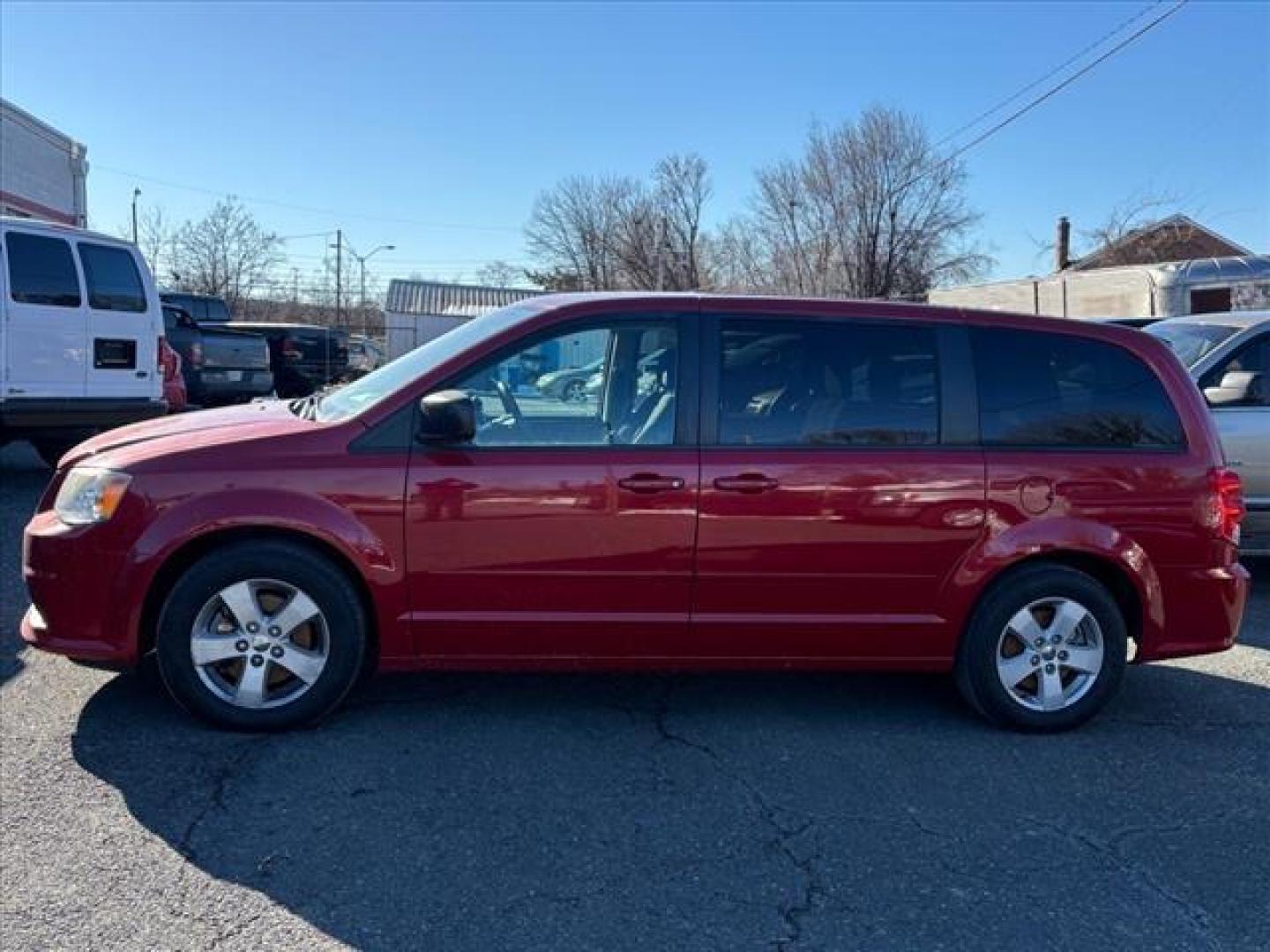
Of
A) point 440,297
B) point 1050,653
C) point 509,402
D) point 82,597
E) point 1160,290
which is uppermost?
point 440,297

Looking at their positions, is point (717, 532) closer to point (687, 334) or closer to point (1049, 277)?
point (687, 334)

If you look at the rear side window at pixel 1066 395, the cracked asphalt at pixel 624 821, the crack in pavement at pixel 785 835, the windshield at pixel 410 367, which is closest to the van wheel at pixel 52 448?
the cracked asphalt at pixel 624 821

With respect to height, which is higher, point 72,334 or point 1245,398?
point 72,334

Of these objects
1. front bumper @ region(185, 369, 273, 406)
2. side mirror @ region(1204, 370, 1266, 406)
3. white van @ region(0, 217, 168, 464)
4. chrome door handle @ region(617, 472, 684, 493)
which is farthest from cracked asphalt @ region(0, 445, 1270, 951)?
front bumper @ region(185, 369, 273, 406)

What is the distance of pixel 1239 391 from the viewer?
692 cm

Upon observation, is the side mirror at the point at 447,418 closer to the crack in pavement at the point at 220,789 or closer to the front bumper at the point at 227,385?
the crack in pavement at the point at 220,789

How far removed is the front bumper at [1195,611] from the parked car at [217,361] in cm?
1294

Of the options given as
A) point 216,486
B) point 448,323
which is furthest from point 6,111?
point 216,486

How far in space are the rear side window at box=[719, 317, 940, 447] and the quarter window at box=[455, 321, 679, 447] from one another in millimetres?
261

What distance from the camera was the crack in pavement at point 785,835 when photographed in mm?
3039

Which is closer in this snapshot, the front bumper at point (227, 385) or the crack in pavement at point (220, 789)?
the crack in pavement at point (220, 789)

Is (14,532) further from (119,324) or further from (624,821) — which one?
(624,821)

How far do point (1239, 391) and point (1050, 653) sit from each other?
3.52 meters

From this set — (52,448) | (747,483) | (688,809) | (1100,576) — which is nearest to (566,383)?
(747,483)
